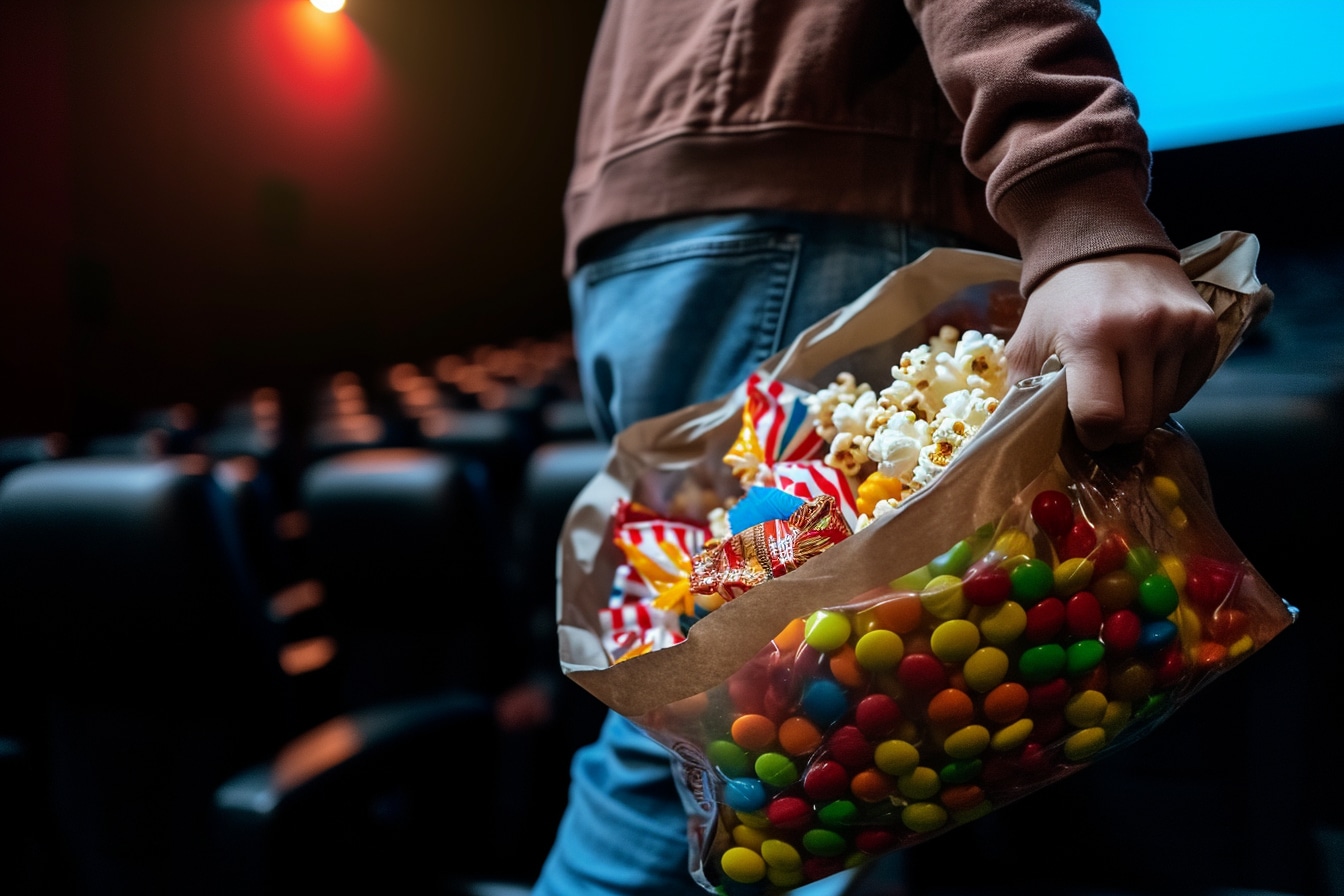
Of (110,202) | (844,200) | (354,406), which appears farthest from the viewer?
(110,202)

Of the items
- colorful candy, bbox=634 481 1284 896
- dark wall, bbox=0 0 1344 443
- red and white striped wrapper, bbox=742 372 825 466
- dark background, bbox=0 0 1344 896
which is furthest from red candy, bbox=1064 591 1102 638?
dark wall, bbox=0 0 1344 443

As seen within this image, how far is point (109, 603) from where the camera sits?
3.01 ft

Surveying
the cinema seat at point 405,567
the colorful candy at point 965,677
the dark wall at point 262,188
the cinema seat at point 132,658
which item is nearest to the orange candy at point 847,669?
the colorful candy at point 965,677

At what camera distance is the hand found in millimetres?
448

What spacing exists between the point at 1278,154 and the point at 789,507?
117cm

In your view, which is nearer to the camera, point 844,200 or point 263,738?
point 844,200

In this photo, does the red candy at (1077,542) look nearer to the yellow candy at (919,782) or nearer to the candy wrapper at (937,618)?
the candy wrapper at (937,618)

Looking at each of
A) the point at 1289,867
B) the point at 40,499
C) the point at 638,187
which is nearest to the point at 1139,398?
the point at 638,187

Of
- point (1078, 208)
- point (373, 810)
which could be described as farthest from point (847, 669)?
point (373, 810)

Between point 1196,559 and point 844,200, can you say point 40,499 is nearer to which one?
point 844,200

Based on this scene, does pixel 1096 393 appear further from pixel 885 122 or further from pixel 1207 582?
pixel 885 122

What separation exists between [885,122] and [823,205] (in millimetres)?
72

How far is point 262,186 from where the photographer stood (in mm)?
5699

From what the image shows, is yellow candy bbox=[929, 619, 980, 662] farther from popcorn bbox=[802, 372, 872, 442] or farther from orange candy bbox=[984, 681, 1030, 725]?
popcorn bbox=[802, 372, 872, 442]
